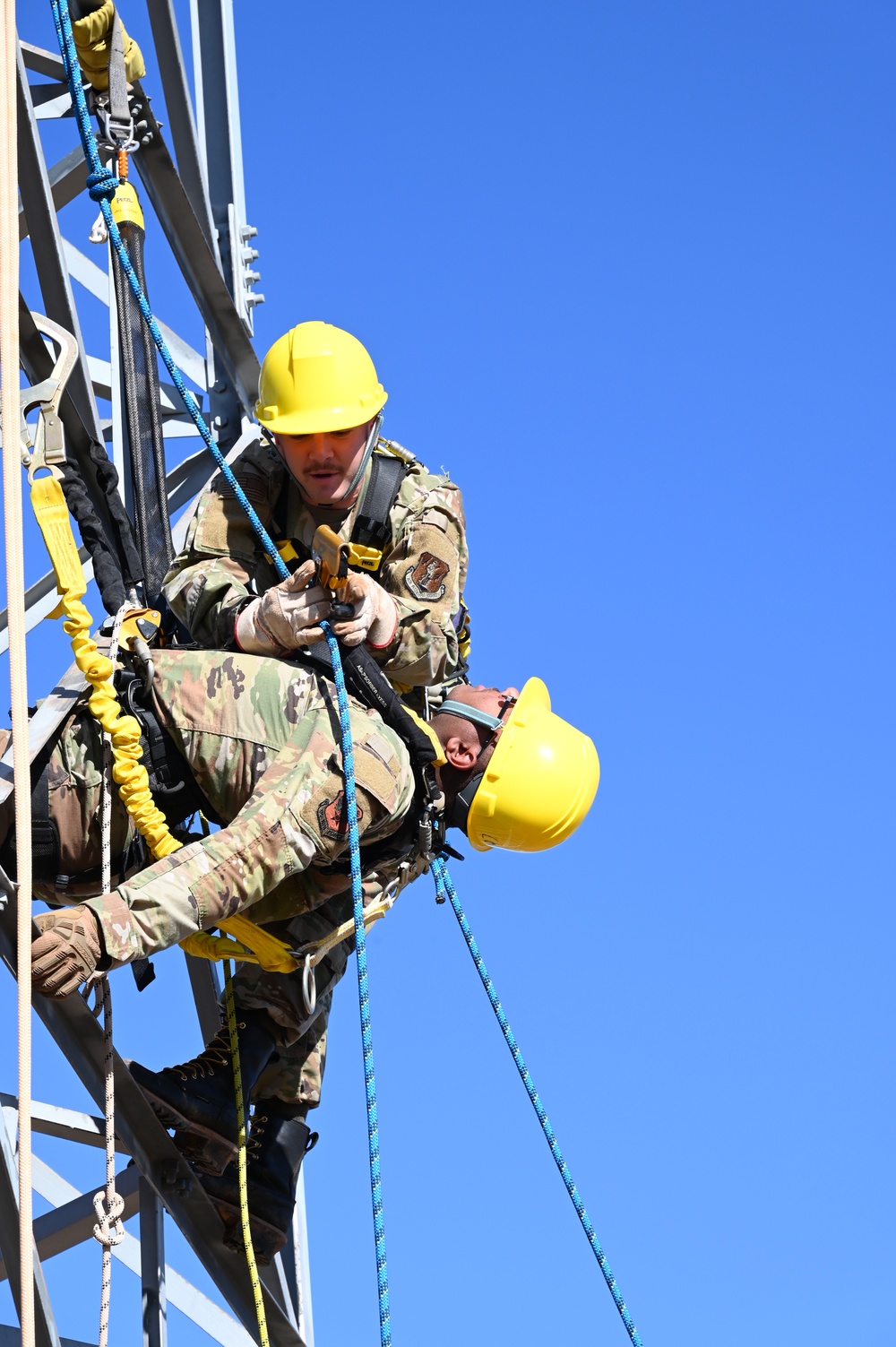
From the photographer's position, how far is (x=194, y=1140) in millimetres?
7047

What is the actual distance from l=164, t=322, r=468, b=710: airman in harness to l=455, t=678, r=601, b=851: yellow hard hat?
1.07 feet

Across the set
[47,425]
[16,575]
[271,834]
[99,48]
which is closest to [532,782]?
[271,834]

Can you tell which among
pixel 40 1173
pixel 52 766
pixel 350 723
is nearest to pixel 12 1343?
pixel 40 1173

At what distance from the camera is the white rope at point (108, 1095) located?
231 inches

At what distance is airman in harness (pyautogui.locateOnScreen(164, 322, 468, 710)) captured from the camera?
6.55 m

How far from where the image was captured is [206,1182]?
7332 millimetres

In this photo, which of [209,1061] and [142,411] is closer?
[209,1061]

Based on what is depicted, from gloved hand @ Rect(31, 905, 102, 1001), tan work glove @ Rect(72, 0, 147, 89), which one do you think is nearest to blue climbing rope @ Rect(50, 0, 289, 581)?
tan work glove @ Rect(72, 0, 147, 89)

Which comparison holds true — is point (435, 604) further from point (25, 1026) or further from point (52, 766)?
point (25, 1026)

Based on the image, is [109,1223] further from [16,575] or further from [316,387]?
[316,387]

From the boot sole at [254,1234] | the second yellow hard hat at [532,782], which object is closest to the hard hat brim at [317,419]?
the second yellow hard hat at [532,782]

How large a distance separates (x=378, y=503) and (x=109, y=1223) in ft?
8.08

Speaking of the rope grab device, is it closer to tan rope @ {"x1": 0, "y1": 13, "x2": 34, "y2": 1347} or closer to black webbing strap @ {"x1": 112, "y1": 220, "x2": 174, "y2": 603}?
black webbing strap @ {"x1": 112, "y1": 220, "x2": 174, "y2": 603}

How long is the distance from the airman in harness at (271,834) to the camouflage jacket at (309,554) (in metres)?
0.25
